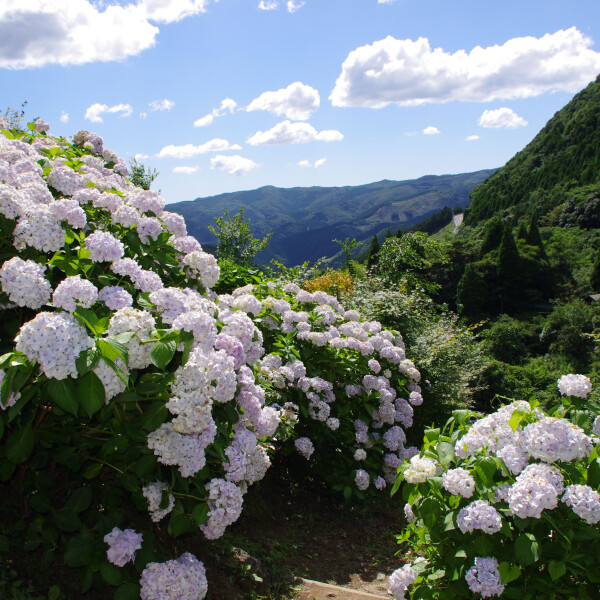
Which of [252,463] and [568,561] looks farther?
[252,463]

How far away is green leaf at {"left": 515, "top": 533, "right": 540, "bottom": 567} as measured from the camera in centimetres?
196

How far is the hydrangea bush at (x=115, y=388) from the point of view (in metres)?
1.94

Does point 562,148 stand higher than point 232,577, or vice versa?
point 562,148

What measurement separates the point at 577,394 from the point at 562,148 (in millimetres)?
106843

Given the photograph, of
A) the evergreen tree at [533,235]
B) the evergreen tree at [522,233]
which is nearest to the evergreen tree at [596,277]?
the evergreen tree at [533,235]

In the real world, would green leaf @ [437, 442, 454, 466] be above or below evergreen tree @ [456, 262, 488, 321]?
above

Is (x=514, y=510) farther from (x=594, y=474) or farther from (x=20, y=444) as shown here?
(x=20, y=444)

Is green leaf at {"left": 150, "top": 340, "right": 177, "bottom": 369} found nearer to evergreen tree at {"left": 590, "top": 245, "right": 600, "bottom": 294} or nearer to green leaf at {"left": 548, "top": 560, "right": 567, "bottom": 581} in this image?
green leaf at {"left": 548, "top": 560, "right": 567, "bottom": 581}

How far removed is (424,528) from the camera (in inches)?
93.4

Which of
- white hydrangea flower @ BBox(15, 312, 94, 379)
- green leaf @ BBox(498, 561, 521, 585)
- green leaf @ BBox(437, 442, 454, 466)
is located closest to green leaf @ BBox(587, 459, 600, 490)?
green leaf @ BBox(498, 561, 521, 585)

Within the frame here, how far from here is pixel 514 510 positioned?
1989mm

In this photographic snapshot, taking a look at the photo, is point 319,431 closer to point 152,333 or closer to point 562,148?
point 152,333

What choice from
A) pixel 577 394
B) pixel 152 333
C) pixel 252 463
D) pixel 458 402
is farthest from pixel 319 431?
pixel 458 402

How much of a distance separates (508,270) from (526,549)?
55.1 meters
